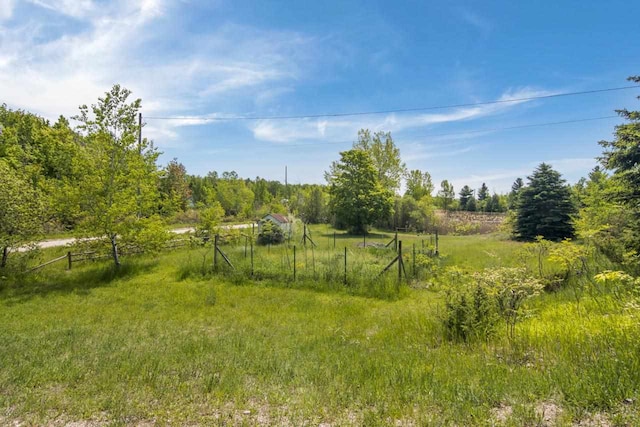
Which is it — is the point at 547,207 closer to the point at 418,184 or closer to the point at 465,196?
the point at 418,184

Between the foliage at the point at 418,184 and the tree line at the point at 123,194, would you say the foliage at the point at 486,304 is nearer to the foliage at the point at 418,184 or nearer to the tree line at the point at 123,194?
the tree line at the point at 123,194

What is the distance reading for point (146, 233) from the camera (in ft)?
40.1

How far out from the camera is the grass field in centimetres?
276

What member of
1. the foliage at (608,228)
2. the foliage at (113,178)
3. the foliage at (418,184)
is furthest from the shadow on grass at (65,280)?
the foliage at (418,184)

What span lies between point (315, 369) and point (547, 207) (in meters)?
21.3

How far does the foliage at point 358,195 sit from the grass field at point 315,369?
756 inches

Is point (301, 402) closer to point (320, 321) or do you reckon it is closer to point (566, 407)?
point (566, 407)

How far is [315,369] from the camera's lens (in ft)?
13.0

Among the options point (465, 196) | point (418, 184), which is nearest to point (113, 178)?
point (418, 184)

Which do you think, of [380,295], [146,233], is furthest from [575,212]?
[146,233]

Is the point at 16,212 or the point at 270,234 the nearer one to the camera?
the point at 16,212

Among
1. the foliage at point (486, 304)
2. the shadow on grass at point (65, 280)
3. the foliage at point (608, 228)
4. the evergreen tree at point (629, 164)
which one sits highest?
the evergreen tree at point (629, 164)

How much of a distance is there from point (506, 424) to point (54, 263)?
1618cm

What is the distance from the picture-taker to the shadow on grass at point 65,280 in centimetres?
947
